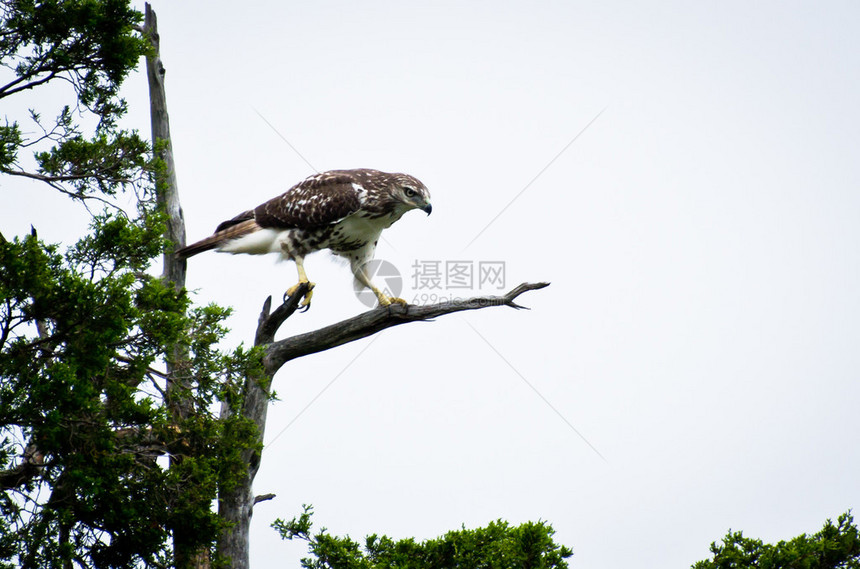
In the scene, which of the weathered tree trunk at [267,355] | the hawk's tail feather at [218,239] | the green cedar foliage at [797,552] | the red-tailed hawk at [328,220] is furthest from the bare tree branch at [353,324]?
the green cedar foliage at [797,552]

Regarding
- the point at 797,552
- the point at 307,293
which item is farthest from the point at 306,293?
the point at 797,552

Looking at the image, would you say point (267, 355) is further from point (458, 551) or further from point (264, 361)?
point (458, 551)

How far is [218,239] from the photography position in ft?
24.7

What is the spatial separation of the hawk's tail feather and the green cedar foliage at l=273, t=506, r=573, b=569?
2.57 metres

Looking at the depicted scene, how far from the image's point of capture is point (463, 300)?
20.0 ft

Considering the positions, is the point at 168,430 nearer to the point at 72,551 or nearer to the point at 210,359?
the point at 210,359

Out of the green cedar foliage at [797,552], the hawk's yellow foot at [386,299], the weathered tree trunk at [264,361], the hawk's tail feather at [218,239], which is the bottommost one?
the green cedar foliage at [797,552]

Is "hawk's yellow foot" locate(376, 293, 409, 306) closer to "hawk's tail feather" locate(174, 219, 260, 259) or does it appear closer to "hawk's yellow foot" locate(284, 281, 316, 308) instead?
"hawk's yellow foot" locate(284, 281, 316, 308)

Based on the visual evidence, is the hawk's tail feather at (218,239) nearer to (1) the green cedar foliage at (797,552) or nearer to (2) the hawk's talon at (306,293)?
(2) the hawk's talon at (306,293)

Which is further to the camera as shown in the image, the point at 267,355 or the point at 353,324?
the point at 267,355

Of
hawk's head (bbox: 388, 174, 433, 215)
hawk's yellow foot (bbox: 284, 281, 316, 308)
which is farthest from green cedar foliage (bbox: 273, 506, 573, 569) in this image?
hawk's head (bbox: 388, 174, 433, 215)

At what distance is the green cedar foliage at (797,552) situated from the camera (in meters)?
6.04

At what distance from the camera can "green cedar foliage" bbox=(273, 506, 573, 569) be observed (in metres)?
5.91

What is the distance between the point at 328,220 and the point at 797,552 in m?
4.48
